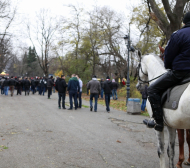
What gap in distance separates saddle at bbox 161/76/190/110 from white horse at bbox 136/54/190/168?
7 centimetres

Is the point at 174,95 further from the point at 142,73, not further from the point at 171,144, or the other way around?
the point at 142,73

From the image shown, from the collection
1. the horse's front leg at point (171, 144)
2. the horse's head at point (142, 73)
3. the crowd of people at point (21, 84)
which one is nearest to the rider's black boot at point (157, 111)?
the horse's front leg at point (171, 144)

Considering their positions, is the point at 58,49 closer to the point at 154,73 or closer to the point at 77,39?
the point at 77,39

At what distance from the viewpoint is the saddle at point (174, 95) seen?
331 centimetres

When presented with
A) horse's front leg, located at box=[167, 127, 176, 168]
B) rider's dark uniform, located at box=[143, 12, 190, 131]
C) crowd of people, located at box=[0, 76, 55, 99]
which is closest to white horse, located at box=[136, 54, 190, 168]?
horse's front leg, located at box=[167, 127, 176, 168]

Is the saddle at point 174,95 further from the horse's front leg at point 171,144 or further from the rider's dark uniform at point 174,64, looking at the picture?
the horse's front leg at point 171,144

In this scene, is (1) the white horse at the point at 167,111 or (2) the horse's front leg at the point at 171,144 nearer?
(1) the white horse at the point at 167,111

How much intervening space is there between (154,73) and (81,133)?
386 centimetres

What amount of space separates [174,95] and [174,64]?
506 millimetres

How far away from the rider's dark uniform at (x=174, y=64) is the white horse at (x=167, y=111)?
0.18 metres

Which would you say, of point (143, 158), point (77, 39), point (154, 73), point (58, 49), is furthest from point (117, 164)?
point (58, 49)

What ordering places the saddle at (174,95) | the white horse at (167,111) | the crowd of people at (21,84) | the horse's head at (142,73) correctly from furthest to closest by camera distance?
1. the crowd of people at (21,84)
2. the horse's head at (142,73)
3. the saddle at (174,95)
4. the white horse at (167,111)

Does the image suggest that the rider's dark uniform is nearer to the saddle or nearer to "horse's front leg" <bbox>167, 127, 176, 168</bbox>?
the saddle

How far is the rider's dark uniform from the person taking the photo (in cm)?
335
